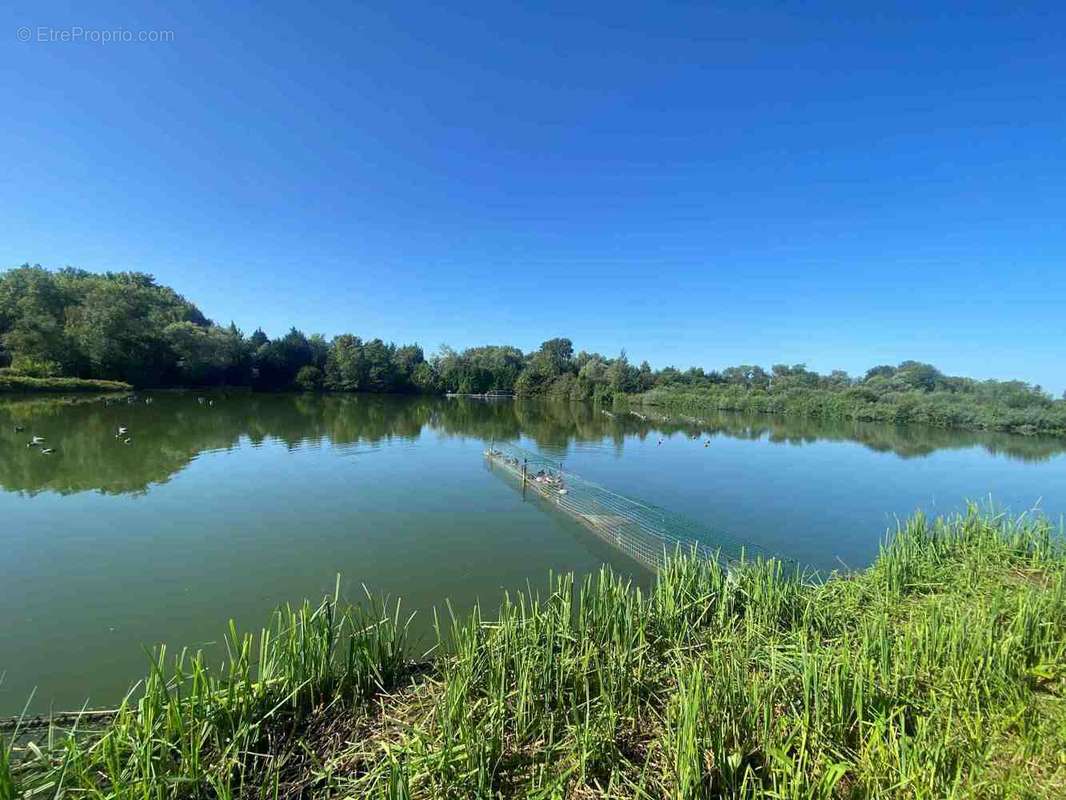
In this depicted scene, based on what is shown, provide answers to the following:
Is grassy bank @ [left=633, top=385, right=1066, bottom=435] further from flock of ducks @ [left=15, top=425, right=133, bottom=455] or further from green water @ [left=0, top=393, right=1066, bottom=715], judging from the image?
flock of ducks @ [left=15, top=425, right=133, bottom=455]

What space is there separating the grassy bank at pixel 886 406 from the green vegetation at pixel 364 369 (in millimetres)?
109

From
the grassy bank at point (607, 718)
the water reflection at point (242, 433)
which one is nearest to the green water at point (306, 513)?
the water reflection at point (242, 433)

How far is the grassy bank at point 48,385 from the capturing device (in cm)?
3148

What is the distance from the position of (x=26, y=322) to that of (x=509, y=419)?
38.1 m

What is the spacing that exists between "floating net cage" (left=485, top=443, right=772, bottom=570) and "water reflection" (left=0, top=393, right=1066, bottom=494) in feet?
25.3

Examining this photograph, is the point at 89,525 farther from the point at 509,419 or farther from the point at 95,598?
the point at 509,419

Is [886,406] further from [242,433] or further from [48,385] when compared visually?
[48,385]

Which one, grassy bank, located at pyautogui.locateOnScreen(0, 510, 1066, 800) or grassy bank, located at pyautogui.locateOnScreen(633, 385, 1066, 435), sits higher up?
grassy bank, located at pyautogui.locateOnScreen(633, 385, 1066, 435)

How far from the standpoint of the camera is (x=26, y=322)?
34.9 m

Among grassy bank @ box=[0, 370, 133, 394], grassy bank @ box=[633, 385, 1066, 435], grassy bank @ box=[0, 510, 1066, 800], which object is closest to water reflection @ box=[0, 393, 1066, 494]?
grassy bank @ box=[633, 385, 1066, 435]

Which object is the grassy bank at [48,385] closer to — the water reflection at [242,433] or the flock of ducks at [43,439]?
the water reflection at [242,433]

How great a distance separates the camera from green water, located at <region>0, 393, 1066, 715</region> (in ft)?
19.7

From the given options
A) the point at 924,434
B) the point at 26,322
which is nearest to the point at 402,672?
the point at 924,434

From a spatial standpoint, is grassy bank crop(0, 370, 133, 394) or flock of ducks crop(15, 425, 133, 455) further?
grassy bank crop(0, 370, 133, 394)
